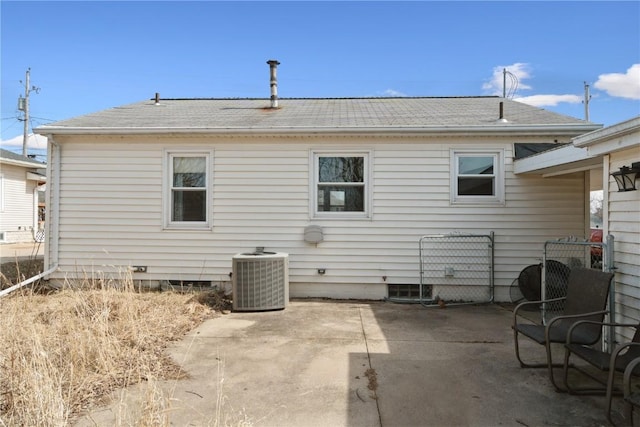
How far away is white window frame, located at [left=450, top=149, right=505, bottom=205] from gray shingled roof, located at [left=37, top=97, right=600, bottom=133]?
476 mm

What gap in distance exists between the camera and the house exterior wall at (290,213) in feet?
21.2

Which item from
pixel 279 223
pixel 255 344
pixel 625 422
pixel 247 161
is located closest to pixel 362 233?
pixel 279 223

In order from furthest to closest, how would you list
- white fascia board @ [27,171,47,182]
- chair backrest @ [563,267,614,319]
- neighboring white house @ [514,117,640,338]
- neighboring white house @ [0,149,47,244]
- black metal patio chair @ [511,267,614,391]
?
white fascia board @ [27,171,47,182] < neighboring white house @ [0,149,47,244] < neighboring white house @ [514,117,640,338] < chair backrest @ [563,267,614,319] < black metal patio chair @ [511,267,614,391]

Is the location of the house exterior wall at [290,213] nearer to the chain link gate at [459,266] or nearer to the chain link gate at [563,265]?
the chain link gate at [459,266]

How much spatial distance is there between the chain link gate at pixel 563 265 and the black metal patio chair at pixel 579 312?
23 cm

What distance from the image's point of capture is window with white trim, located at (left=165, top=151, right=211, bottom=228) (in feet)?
22.1

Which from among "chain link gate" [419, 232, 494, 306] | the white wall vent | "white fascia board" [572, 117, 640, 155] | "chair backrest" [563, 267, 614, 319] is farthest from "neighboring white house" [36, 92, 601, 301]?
"chair backrest" [563, 267, 614, 319]

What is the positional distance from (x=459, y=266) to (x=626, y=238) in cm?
299

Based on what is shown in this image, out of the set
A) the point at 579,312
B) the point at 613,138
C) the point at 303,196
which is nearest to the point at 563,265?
the point at 579,312

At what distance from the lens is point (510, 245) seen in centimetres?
647

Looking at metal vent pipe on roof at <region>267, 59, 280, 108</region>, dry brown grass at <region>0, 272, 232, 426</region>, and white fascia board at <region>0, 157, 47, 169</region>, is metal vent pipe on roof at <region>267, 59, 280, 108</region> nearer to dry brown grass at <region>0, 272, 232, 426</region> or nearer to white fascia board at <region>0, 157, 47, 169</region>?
dry brown grass at <region>0, 272, 232, 426</region>

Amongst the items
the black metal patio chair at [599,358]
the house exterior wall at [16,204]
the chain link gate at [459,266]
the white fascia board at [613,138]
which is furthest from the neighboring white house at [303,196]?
the house exterior wall at [16,204]

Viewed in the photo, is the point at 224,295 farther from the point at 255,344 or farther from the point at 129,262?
the point at 255,344

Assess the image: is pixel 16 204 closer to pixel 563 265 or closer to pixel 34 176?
pixel 34 176
